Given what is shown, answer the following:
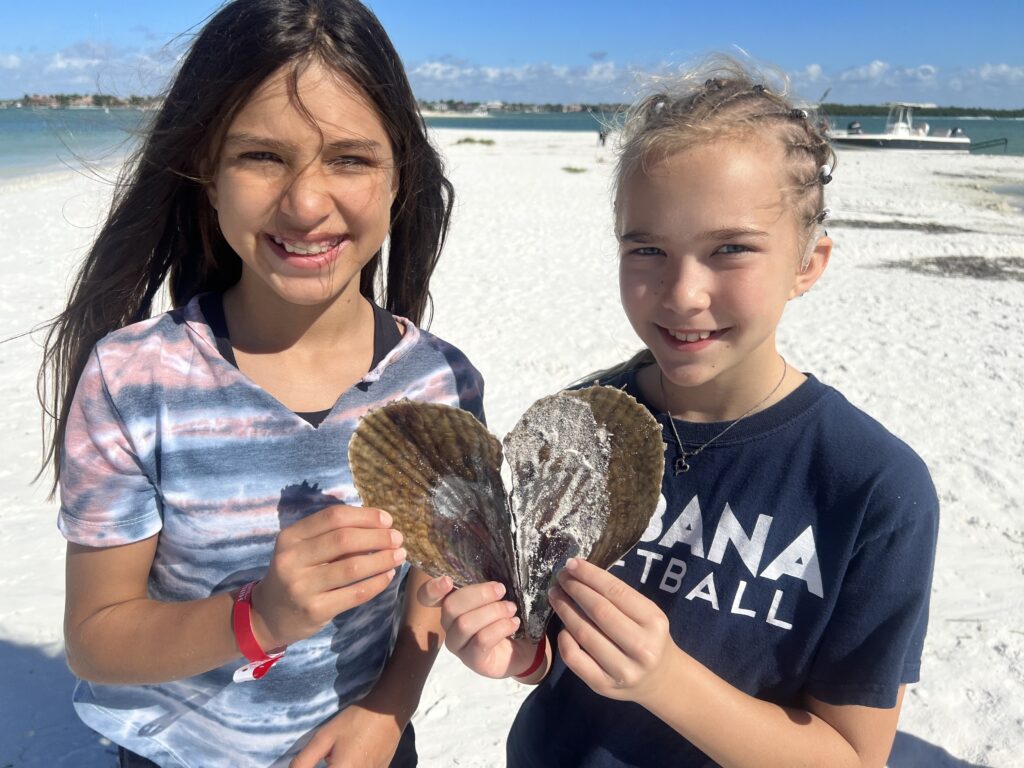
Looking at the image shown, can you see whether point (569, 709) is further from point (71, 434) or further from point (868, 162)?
point (868, 162)

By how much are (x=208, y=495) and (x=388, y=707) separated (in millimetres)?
666

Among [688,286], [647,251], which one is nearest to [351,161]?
[647,251]

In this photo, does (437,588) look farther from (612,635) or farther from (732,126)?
(732,126)

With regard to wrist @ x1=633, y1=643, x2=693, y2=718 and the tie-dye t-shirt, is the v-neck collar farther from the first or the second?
wrist @ x1=633, y1=643, x2=693, y2=718

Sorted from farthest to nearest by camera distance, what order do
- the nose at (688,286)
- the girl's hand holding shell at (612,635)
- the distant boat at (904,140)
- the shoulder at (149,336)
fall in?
the distant boat at (904,140)
the shoulder at (149,336)
the nose at (688,286)
the girl's hand holding shell at (612,635)

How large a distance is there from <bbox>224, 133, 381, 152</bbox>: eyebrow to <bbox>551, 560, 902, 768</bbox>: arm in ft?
3.19

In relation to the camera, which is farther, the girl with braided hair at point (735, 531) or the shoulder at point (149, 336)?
the shoulder at point (149, 336)

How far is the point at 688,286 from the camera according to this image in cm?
145

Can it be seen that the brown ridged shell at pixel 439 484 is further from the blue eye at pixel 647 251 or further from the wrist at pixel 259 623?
the blue eye at pixel 647 251

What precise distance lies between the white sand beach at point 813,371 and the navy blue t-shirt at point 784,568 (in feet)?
3.24

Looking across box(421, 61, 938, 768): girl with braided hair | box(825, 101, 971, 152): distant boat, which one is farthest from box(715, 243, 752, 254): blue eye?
box(825, 101, 971, 152): distant boat

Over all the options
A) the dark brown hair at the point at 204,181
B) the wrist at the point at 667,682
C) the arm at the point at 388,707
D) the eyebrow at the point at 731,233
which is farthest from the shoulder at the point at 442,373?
the wrist at the point at 667,682

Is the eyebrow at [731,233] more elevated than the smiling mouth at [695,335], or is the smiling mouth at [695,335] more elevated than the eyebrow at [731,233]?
the eyebrow at [731,233]

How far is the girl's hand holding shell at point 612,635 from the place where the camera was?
48.6 inches
